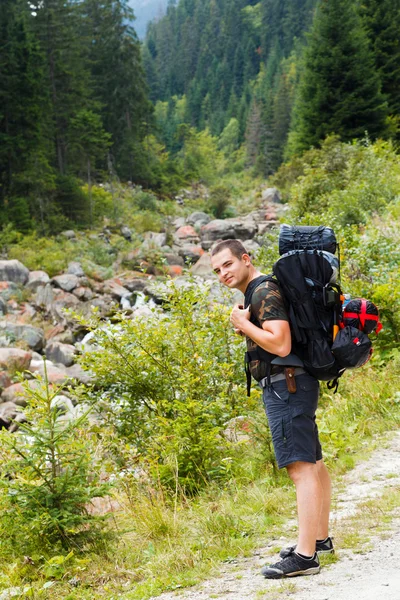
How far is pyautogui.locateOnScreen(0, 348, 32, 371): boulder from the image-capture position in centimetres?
1206

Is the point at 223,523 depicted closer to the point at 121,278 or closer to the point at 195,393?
the point at 195,393

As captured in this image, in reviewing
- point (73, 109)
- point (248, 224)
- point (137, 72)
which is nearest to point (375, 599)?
point (248, 224)

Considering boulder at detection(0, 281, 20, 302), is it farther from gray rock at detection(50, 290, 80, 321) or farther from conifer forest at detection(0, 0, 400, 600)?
gray rock at detection(50, 290, 80, 321)

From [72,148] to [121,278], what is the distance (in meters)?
13.3

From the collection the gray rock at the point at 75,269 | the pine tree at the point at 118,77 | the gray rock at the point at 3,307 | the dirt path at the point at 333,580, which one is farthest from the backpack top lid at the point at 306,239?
the pine tree at the point at 118,77

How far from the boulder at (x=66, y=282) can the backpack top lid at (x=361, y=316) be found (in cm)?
1765

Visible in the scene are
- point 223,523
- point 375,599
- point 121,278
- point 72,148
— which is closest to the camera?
point 375,599

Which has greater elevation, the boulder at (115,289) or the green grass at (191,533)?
the boulder at (115,289)

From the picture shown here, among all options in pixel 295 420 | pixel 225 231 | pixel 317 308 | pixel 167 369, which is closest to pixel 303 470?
pixel 295 420

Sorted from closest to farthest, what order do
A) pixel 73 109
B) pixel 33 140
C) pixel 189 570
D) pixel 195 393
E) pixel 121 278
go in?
1. pixel 189 570
2. pixel 195 393
3. pixel 121 278
4. pixel 33 140
5. pixel 73 109

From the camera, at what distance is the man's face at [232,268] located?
3125mm

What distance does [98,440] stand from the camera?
552 centimetres

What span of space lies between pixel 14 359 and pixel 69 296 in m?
6.79

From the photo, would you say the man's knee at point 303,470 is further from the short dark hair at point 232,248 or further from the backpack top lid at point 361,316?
the short dark hair at point 232,248
